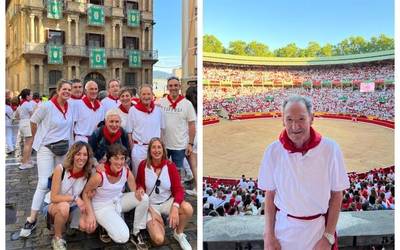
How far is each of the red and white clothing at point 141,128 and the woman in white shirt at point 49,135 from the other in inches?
13.9

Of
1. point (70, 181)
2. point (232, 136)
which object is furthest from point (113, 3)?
point (232, 136)

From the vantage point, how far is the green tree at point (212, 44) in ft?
8.13

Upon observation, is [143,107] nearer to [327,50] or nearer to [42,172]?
[42,172]

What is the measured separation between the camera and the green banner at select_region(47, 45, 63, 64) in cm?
214

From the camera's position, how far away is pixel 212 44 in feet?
8.58

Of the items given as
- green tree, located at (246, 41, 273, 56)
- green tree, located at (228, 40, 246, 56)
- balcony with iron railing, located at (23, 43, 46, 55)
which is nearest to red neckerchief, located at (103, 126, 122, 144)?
balcony with iron railing, located at (23, 43, 46, 55)

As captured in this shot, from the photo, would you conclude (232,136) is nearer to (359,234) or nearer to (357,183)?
(357,183)

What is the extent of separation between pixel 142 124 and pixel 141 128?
26 millimetres

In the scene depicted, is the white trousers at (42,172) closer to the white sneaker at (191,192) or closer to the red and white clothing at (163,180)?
the red and white clothing at (163,180)

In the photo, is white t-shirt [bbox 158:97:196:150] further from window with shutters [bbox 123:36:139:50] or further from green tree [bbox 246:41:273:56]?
green tree [bbox 246:41:273:56]

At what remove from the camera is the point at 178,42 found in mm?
2248

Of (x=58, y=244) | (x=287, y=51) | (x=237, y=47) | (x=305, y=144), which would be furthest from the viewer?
(x=237, y=47)

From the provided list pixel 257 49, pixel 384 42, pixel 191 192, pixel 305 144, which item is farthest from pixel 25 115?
pixel 384 42
